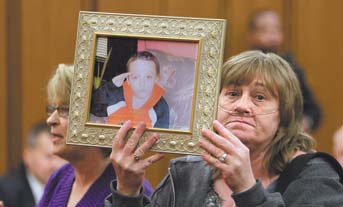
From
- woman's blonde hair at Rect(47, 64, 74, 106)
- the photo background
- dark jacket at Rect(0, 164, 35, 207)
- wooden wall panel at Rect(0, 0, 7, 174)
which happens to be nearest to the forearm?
the photo background

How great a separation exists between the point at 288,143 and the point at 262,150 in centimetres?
9

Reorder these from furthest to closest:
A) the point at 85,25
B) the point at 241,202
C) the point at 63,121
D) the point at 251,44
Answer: the point at 251,44 → the point at 63,121 → the point at 85,25 → the point at 241,202

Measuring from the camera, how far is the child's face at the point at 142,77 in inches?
113

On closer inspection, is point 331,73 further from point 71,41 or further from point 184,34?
point 184,34

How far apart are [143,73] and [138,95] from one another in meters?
0.07

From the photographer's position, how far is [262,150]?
307 cm

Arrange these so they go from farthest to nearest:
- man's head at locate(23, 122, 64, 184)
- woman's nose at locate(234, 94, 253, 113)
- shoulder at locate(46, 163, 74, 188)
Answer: man's head at locate(23, 122, 64, 184) → shoulder at locate(46, 163, 74, 188) → woman's nose at locate(234, 94, 253, 113)

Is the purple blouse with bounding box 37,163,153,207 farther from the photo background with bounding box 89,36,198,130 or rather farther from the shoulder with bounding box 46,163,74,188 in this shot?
the photo background with bounding box 89,36,198,130

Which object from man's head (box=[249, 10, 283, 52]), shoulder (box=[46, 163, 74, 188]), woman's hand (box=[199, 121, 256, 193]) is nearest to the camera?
woman's hand (box=[199, 121, 256, 193])

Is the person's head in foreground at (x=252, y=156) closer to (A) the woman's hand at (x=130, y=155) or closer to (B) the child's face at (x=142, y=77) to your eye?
(A) the woman's hand at (x=130, y=155)

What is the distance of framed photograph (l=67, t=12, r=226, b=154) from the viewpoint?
9.25ft

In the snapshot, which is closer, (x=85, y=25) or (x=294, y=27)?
(x=85, y=25)

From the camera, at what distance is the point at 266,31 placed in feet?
17.4

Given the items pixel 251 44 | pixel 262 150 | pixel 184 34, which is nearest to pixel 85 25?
pixel 184 34
